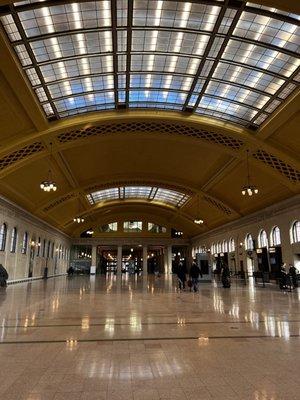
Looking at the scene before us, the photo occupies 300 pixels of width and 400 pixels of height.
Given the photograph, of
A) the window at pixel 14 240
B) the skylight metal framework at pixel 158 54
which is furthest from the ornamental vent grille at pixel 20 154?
the window at pixel 14 240

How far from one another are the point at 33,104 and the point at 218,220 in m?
26.1

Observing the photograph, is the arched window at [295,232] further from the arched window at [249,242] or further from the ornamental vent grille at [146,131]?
the ornamental vent grille at [146,131]

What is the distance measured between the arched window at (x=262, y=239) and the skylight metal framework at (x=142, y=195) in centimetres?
926

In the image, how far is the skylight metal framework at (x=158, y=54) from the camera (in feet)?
34.8

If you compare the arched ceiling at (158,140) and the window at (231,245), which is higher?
the arched ceiling at (158,140)

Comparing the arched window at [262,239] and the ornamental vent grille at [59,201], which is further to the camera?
the ornamental vent grille at [59,201]

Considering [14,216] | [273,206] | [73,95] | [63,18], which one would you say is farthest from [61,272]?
[63,18]

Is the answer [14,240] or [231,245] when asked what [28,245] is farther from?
[231,245]

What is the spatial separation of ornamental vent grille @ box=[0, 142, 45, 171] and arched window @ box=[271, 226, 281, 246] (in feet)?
58.4

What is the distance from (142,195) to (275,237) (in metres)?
18.4

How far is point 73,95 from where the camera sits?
49.9 feet

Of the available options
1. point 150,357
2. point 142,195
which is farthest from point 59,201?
point 150,357

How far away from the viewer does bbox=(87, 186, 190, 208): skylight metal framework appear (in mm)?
35594

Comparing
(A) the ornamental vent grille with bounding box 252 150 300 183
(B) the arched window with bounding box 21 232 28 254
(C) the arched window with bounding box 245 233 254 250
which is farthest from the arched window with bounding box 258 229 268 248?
(B) the arched window with bounding box 21 232 28 254
